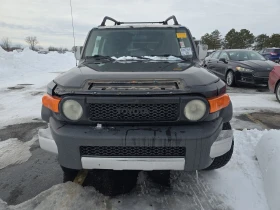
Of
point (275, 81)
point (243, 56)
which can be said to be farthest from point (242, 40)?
point (275, 81)

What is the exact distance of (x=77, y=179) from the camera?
3080mm

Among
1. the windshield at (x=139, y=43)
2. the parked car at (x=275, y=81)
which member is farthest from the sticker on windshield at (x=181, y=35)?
the parked car at (x=275, y=81)

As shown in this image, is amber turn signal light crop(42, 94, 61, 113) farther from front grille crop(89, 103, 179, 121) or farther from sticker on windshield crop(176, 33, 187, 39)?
sticker on windshield crop(176, 33, 187, 39)

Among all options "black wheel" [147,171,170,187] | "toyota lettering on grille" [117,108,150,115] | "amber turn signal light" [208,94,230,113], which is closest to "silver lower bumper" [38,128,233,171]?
"amber turn signal light" [208,94,230,113]

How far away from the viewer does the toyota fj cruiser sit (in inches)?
87.0

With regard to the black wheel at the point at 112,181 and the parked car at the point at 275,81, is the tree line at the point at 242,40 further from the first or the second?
the black wheel at the point at 112,181

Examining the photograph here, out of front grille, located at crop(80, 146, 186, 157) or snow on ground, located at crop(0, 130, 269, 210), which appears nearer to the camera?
front grille, located at crop(80, 146, 186, 157)

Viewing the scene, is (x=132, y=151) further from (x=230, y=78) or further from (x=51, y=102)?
(x=230, y=78)

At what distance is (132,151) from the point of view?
2246 millimetres

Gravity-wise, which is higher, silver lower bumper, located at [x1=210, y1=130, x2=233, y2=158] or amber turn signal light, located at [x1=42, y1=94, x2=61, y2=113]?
amber turn signal light, located at [x1=42, y1=94, x2=61, y2=113]

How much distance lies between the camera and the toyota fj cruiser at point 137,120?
2.21 meters

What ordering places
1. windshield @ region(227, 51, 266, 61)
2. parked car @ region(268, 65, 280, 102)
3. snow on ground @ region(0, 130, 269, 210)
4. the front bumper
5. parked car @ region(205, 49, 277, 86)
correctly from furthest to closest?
windshield @ region(227, 51, 266, 61) → parked car @ region(205, 49, 277, 86) → parked car @ region(268, 65, 280, 102) → snow on ground @ region(0, 130, 269, 210) → the front bumper

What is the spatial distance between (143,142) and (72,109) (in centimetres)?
73

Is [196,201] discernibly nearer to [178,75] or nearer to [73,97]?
[178,75]
